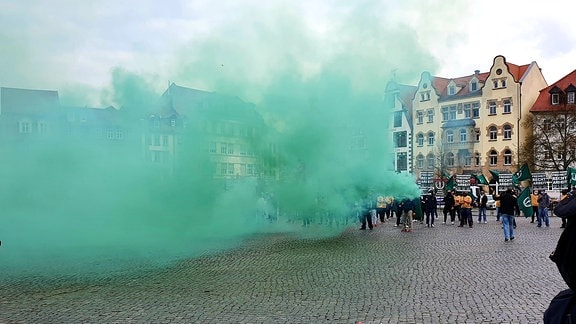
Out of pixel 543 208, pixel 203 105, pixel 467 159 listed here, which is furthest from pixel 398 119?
pixel 203 105

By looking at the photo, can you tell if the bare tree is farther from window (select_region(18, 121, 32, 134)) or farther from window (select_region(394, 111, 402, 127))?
window (select_region(18, 121, 32, 134))

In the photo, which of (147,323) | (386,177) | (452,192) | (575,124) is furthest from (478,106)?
(147,323)

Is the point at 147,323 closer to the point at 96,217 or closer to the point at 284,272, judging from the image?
the point at 284,272

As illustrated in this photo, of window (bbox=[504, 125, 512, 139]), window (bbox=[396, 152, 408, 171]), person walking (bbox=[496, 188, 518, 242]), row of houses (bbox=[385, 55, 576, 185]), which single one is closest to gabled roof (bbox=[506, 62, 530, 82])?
row of houses (bbox=[385, 55, 576, 185])

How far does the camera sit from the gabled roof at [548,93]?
176 feet

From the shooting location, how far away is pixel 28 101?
56.7 ft

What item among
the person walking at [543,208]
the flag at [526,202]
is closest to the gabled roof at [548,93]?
the flag at [526,202]

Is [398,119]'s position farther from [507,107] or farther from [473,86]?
[507,107]

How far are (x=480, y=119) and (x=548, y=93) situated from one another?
6.80 metres

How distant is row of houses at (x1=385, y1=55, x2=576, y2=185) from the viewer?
53.7 metres

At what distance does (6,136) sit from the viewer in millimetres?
17156

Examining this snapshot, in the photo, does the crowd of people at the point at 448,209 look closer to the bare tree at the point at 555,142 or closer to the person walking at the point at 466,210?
the person walking at the point at 466,210

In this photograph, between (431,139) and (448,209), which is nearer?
(448,209)

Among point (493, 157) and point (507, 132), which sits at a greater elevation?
point (507, 132)
